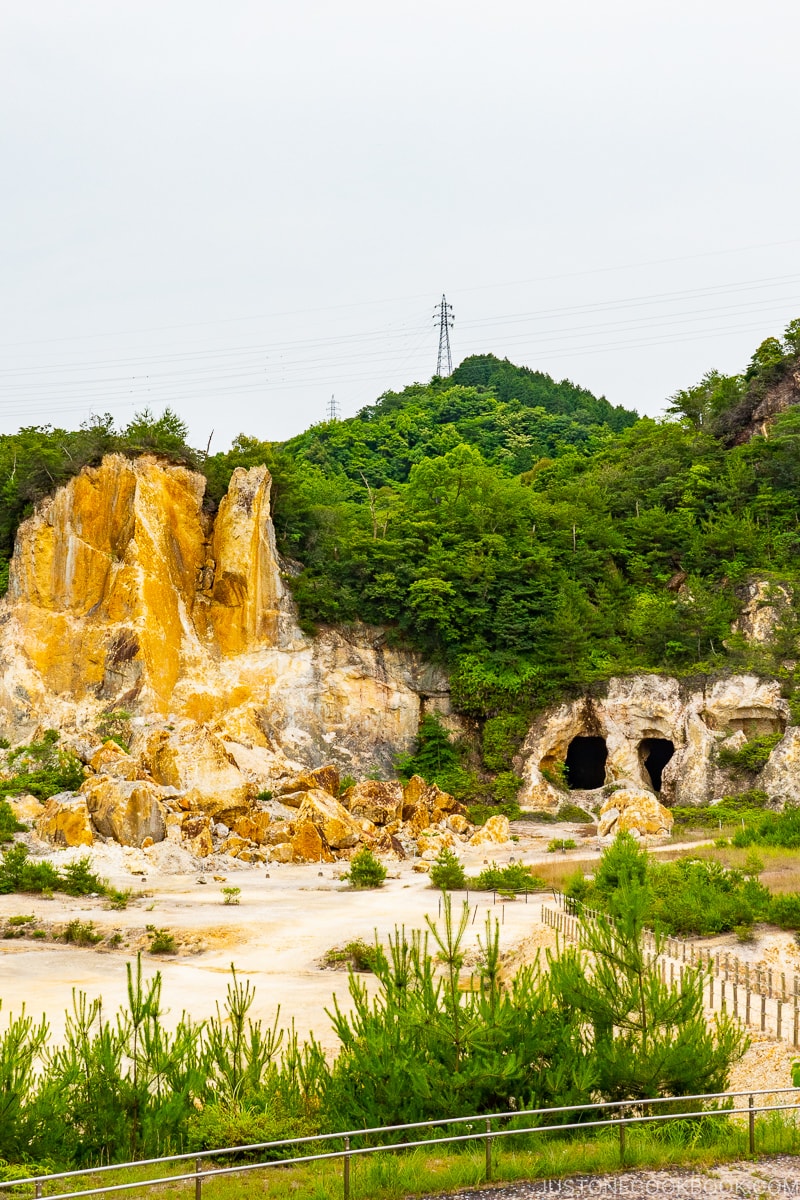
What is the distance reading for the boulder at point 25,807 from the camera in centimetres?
3394

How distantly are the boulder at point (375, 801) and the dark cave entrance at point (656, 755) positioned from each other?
13.9 metres

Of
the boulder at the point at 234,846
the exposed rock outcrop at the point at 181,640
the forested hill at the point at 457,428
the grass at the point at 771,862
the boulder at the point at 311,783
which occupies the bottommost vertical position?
the boulder at the point at 234,846

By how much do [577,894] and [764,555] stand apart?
29.9 m

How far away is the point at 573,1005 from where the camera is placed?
1145 centimetres

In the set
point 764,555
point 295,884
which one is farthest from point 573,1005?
point 764,555

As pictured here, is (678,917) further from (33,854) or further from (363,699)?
(363,699)

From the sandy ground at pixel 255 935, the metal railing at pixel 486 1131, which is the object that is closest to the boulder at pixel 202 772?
the sandy ground at pixel 255 935

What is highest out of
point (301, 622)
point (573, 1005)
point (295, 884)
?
point (301, 622)

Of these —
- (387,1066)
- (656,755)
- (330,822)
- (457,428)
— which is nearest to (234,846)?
(330,822)

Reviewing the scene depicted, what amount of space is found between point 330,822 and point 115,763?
830 centimetres

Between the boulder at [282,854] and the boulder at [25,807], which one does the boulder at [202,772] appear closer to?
the boulder at [282,854]

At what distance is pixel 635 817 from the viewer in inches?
1457

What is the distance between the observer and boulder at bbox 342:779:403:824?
3853 cm

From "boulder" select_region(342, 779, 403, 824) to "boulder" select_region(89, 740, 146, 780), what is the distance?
795cm
